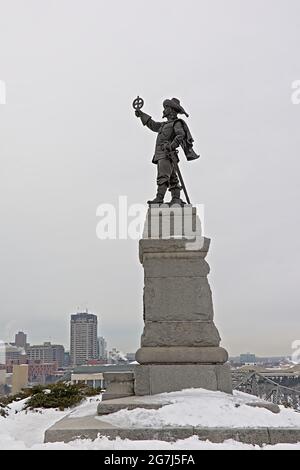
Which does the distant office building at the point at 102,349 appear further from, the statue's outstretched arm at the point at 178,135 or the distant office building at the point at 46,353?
the statue's outstretched arm at the point at 178,135

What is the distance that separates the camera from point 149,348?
24.9 ft

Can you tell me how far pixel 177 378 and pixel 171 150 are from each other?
414cm

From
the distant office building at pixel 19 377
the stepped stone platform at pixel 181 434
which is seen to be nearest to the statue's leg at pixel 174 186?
the stepped stone platform at pixel 181 434

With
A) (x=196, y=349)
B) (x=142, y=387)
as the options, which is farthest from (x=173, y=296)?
(x=142, y=387)

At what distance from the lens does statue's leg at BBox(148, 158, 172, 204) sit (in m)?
8.98

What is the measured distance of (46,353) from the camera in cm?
4344

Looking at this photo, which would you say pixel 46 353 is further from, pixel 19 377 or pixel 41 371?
pixel 19 377

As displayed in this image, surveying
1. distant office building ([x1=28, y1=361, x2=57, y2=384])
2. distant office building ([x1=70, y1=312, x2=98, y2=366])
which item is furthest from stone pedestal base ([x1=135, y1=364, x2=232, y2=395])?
distant office building ([x1=28, y1=361, x2=57, y2=384])

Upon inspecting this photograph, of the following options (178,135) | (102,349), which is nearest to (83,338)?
(102,349)

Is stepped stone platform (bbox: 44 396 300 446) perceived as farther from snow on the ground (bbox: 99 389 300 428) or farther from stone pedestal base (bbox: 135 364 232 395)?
stone pedestal base (bbox: 135 364 232 395)

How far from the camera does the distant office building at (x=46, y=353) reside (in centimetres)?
4194

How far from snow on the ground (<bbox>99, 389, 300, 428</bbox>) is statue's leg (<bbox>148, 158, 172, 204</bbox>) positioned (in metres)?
3.89

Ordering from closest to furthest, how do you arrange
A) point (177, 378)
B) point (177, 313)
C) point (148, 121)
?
point (177, 378)
point (177, 313)
point (148, 121)
